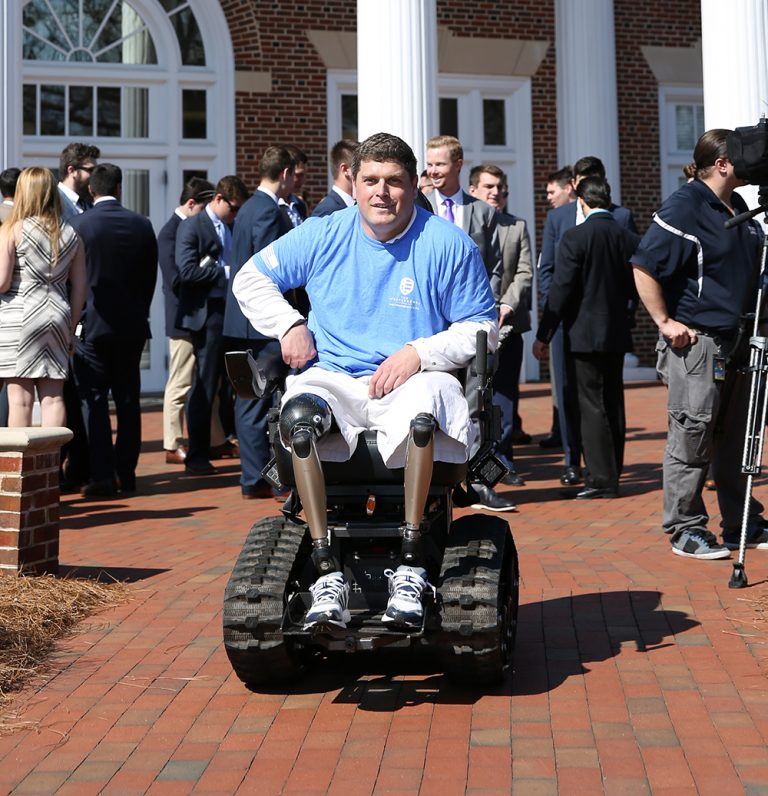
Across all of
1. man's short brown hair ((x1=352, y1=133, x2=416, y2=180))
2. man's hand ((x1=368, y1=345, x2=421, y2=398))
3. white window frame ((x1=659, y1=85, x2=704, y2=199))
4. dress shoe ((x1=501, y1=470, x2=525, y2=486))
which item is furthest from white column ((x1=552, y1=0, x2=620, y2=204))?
man's hand ((x1=368, y1=345, x2=421, y2=398))

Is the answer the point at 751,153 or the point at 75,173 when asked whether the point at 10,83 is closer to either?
the point at 75,173

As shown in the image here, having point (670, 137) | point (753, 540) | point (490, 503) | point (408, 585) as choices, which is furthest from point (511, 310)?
point (670, 137)

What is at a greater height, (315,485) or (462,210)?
(462,210)

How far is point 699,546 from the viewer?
20.8 feet

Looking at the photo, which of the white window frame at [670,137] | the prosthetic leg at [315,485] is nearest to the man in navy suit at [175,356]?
the prosthetic leg at [315,485]

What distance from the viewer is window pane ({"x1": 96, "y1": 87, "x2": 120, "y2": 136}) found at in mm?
15414

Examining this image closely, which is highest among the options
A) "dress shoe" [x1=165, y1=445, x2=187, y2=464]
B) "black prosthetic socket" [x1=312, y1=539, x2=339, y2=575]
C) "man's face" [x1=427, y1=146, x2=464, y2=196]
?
"man's face" [x1=427, y1=146, x2=464, y2=196]

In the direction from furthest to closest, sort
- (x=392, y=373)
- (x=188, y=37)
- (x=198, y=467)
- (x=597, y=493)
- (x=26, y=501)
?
(x=188, y=37)
(x=198, y=467)
(x=597, y=493)
(x=26, y=501)
(x=392, y=373)

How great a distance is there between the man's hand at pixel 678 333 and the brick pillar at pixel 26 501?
2.86 meters

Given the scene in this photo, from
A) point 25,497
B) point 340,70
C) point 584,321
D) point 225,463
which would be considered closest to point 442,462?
point 25,497

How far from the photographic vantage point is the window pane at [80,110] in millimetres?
15273

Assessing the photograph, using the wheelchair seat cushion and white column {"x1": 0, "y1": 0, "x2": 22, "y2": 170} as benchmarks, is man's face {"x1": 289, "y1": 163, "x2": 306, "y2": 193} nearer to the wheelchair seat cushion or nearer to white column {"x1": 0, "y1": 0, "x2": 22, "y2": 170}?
white column {"x1": 0, "y1": 0, "x2": 22, "y2": 170}

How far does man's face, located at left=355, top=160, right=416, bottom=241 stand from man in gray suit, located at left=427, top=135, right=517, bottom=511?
3177 millimetres

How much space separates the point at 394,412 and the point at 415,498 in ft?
0.97
